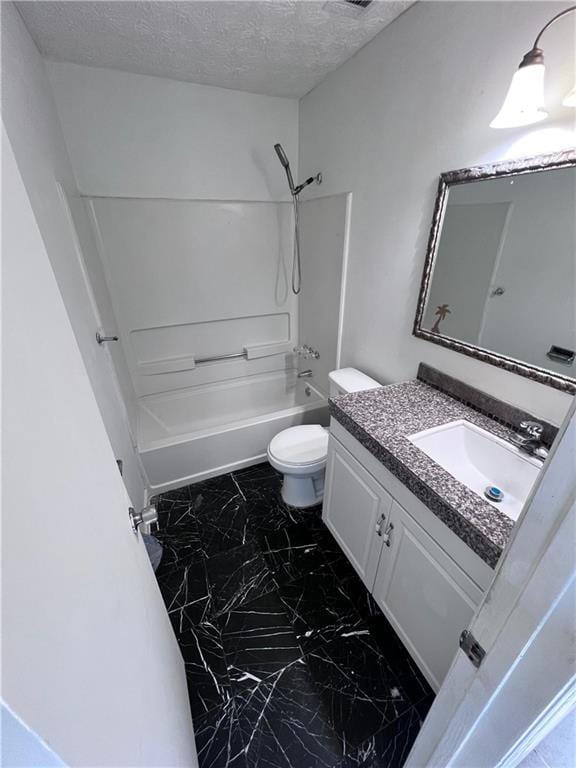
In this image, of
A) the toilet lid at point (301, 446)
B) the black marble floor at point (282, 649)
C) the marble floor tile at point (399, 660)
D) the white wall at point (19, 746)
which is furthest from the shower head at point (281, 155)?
the marble floor tile at point (399, 660)

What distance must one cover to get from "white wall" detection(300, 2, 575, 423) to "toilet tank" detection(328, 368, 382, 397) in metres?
0.09

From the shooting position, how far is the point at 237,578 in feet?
5.19

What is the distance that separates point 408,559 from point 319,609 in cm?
61

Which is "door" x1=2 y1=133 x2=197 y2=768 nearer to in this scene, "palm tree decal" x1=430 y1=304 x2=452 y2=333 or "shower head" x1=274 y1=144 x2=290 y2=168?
"palm tree decal" x1=430 y1=304 x2=452 y2=333

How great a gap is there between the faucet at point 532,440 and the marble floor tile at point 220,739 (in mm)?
1413

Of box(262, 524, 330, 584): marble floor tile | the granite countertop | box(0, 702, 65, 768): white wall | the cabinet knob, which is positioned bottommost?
box(262, 524, 330, 584): marble floor tile

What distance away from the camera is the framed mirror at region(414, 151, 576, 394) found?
0.99m

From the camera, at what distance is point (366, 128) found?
159cm

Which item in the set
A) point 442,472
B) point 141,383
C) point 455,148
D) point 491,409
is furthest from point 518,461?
point 141,383

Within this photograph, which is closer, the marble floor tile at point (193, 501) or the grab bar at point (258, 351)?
the marble floor tile at point (193, 501)

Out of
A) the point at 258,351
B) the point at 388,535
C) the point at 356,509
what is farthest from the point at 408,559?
the point at 258,351

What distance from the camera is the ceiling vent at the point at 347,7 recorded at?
3.89 feet

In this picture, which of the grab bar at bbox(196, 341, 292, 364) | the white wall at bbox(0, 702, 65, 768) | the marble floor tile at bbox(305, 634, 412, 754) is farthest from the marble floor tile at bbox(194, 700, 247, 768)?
the grab bar at bbox(196, 341, 292, 364)

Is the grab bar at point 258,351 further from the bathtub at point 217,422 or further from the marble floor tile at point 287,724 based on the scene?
the marble floor tile at point 287,724
